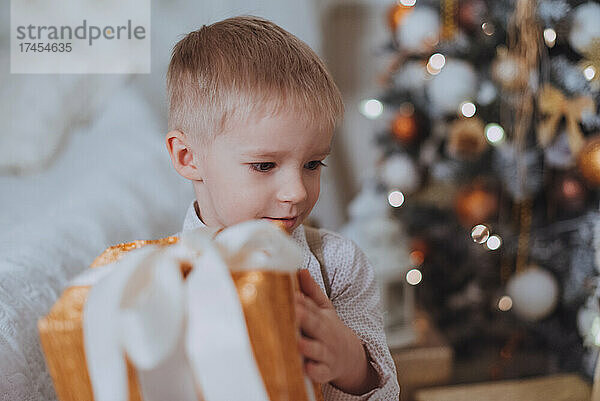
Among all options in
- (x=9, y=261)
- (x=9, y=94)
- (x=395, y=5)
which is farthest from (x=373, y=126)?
(x=9, y=261)

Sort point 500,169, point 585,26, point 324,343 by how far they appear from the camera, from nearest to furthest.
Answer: point 324,343, point 585,26, point 500,169

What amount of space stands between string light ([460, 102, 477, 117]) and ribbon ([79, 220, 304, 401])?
1.25 m

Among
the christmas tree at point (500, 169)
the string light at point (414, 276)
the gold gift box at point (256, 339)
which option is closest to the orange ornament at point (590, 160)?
the christmas tree at point (500, 169)

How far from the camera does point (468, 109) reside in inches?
66.6

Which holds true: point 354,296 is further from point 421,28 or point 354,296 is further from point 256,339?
point 421,28

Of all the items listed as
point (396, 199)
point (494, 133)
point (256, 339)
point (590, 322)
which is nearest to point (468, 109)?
point (494, 133)

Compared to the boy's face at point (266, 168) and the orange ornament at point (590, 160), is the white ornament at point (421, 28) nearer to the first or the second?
the orange ornament at point (590, 160)

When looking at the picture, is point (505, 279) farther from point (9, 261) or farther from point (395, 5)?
point (9, 261)

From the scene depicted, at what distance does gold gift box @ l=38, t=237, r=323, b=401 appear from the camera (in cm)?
54

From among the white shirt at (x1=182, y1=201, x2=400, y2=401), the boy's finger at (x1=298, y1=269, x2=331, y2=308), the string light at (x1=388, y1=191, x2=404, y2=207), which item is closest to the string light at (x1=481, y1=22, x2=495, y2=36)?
the string light at (x1=388, y1=191, x2=404, y2=207)

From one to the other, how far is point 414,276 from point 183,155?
1.11 metres

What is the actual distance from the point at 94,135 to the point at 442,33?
94 cm

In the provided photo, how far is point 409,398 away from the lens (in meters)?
1.63

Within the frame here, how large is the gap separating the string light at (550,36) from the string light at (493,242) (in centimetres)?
53
